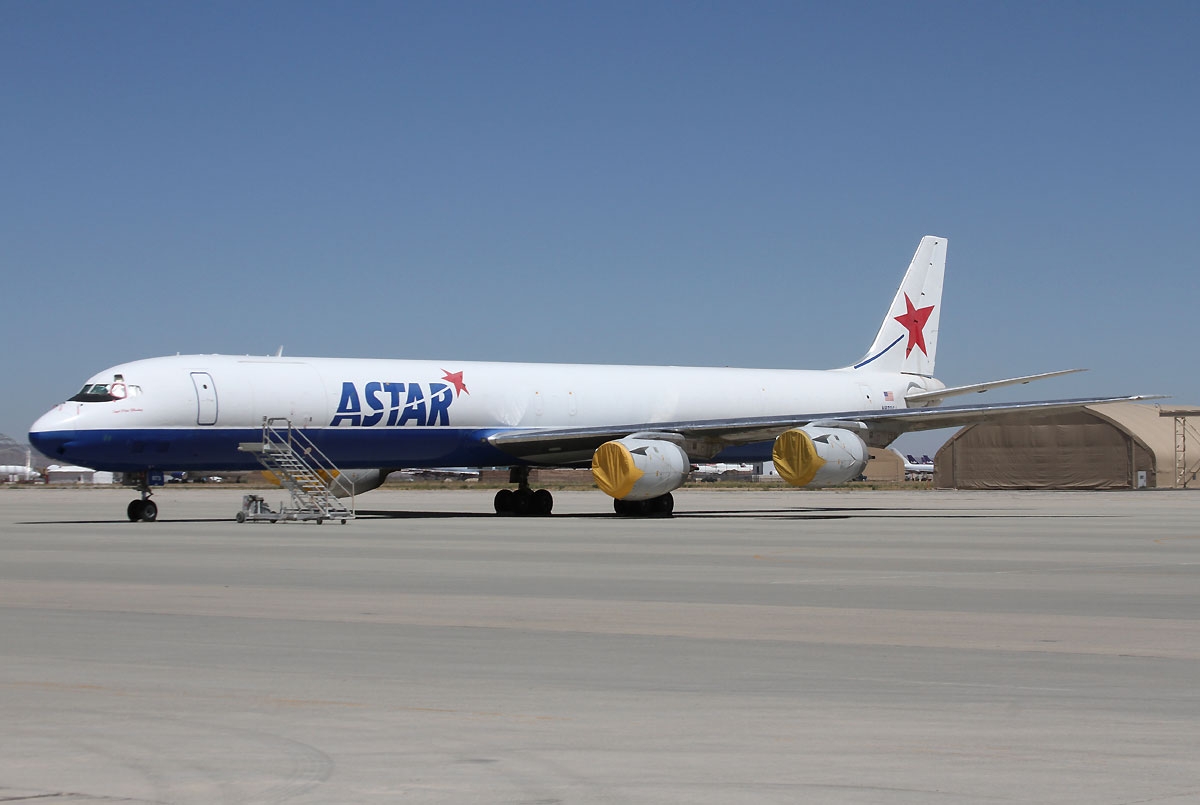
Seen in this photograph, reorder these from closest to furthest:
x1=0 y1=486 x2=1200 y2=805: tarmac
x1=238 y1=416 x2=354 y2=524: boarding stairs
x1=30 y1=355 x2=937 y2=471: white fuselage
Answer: x1=0 y1=486 x2=1200 y2=805: tarmac < x1=30 y1=355 x2=937 y2=471: white fuselage < x1=238 y1=416 x2=354 y2=524: boarding stairs

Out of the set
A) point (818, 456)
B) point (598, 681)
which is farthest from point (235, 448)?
point (598, 681)

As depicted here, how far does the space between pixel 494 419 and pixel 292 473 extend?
19.6 feet

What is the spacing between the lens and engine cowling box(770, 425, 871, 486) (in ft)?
109

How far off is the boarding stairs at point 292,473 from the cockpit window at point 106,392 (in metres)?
2.53

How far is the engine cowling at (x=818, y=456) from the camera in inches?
1308

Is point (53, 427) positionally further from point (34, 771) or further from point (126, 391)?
point (34, 771)

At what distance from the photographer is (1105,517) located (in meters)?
34.4

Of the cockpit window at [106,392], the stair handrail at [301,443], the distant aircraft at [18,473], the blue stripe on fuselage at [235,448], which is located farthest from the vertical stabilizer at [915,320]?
the distant aircraft at [18,473]

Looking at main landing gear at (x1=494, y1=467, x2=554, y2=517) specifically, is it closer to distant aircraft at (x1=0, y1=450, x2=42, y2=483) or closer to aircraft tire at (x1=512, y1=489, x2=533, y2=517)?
aircraft tire at (x1=512, y1=489, x2=533, y2=517)

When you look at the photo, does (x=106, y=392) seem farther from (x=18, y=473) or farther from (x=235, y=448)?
(x=18, y=473)

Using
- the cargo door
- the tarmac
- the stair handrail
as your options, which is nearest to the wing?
the stair handrail

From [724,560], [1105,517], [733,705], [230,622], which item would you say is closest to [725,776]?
[733,705]

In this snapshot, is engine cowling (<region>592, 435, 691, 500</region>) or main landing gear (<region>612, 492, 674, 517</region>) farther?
main landing gear (<region>612, 492, 674, 517</region>)

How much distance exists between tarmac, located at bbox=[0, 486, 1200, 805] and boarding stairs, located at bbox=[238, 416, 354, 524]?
1176 centimetres
